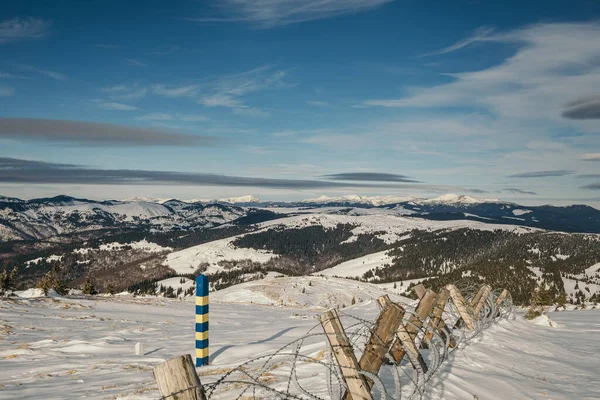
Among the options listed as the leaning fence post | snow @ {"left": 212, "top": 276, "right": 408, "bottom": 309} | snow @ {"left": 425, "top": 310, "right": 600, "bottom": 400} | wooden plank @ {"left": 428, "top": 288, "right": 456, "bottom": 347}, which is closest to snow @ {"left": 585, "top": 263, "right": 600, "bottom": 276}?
snow @ {"left": 212, "top": 276, "right": 408, "bottom": 309}

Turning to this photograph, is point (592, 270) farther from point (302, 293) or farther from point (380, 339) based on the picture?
point (380, 339)

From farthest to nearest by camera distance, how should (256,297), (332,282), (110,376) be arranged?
(332,282) → (256,297) → (110,376)

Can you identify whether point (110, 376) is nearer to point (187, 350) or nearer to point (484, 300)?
point (187, 350)

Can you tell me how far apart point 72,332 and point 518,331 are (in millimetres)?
15611

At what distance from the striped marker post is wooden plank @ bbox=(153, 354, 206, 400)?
5.63 m

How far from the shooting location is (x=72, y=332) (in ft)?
40.7

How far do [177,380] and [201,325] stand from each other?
18.7 feet

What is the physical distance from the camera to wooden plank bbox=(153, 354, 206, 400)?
314cm

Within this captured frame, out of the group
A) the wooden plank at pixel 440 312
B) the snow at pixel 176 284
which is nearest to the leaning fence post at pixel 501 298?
the wooden plank at pixel 440 312

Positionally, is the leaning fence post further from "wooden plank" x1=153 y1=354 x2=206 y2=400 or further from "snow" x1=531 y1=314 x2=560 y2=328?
"wooden plank" x1=153 y1=354 x2=206 y2=400

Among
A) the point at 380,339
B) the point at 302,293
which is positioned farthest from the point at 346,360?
the point at 302,293

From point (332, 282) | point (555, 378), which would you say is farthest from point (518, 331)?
point (332, 282)

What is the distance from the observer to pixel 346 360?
468 centimetres

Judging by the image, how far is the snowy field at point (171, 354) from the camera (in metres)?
6.80
